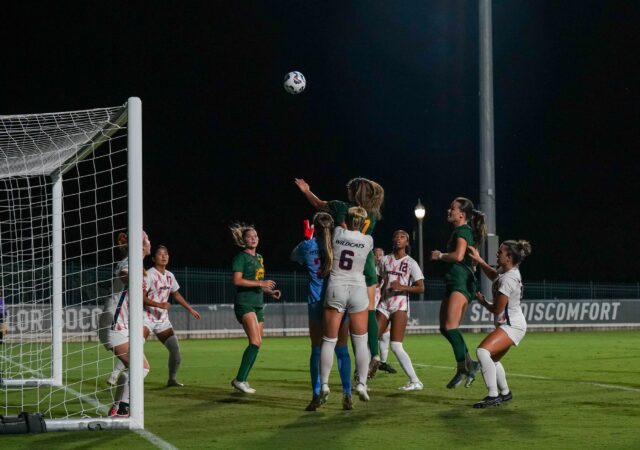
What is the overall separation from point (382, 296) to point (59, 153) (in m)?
4.68

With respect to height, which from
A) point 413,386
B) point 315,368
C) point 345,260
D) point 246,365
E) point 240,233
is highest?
point 240,233

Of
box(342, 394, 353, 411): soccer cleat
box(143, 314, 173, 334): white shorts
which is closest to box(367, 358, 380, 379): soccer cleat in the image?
box(143, 314, 173, 334): white shorts

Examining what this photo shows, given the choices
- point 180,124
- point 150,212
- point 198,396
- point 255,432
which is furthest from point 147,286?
point 150,212

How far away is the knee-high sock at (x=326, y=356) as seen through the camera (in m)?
9.47

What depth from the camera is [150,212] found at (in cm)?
→ 5319

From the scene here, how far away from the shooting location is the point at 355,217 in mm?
9570

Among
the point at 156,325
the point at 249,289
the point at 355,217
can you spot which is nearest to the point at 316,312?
the point at 355,217

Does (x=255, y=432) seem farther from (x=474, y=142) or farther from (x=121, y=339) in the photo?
(x=474, y=142)

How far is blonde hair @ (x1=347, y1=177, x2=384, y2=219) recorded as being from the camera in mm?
9867

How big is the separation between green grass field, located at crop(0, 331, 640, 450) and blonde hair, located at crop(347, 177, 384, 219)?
82.0 inches

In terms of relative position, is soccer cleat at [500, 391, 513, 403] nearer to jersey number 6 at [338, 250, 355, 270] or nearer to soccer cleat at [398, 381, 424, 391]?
soccer cleat at [398, 381, 424, 391]

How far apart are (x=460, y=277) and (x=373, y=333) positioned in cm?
155

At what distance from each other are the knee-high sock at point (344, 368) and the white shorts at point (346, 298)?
0.43m

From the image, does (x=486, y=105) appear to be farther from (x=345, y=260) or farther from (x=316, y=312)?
(x=345, y=260)
